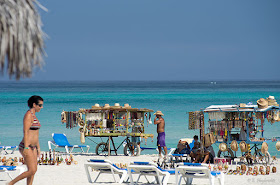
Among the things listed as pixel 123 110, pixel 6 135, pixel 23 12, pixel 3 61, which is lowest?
pixel 6 135

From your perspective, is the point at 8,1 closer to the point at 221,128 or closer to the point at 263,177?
the point at 263,177

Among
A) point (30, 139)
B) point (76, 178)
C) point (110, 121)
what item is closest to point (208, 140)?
point (110, 121)

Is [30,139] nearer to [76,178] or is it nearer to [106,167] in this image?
[106,167]

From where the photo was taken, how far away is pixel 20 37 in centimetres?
592

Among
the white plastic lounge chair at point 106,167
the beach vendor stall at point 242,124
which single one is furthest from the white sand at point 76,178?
the beach vendor stall at point 242,124

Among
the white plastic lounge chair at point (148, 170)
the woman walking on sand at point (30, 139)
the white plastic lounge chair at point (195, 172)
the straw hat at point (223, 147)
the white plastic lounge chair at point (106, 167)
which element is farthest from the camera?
the straw hat at point (223, 147)

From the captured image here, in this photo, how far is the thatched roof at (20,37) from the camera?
586 cm

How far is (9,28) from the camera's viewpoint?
231 inches

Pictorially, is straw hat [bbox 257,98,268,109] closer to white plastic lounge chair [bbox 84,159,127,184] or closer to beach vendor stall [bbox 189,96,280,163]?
beach vendor stall [bbox 189,96,280,163]

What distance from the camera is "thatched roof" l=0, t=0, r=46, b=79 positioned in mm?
5859

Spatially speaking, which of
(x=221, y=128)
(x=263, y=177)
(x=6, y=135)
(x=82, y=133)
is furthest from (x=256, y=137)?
(x=6, y=135)

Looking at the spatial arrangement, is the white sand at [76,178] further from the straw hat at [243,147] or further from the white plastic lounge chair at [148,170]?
the straw hat at [243,147]

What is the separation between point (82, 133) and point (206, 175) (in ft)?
21.6

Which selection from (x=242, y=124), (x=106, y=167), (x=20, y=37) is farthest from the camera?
(x=242, y=124)
